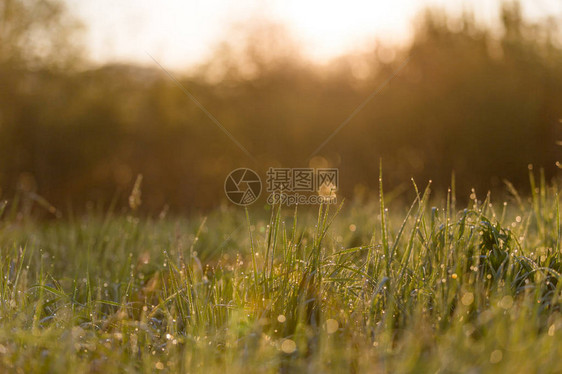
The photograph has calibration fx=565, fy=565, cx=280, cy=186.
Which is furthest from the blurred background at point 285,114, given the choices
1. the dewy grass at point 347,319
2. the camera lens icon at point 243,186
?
the dewy grass at point 347,319

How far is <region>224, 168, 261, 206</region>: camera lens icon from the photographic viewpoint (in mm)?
6273

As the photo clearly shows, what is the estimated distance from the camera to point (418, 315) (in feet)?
5.19

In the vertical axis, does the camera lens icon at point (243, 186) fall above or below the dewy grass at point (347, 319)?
below

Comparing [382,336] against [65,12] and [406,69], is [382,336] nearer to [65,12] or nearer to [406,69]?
[406,69]

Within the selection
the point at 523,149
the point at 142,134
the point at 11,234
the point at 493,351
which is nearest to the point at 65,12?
the point at 142,134

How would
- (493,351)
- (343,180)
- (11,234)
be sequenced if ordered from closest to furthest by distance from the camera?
(493,351)
(11,234)
(343,180)

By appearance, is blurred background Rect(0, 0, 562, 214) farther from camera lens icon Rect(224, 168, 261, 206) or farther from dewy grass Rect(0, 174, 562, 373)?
dewy grass Rect(0, 174, 562, 373)

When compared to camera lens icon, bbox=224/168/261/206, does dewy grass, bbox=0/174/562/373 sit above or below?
above

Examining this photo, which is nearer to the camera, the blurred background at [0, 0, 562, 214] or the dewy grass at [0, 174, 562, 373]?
the dewy grass at [0, 174, 562, 373]

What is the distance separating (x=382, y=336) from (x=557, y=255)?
92 centimetres

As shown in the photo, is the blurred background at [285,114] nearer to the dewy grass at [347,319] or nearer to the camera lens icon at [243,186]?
the camera lens icon at [243,186]

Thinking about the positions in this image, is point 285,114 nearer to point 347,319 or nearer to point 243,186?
point 243,186

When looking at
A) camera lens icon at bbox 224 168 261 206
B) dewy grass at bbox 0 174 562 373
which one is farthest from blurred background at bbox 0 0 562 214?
dewy grass at bbox 0 174 562 373

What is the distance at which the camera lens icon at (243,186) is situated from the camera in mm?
6273
